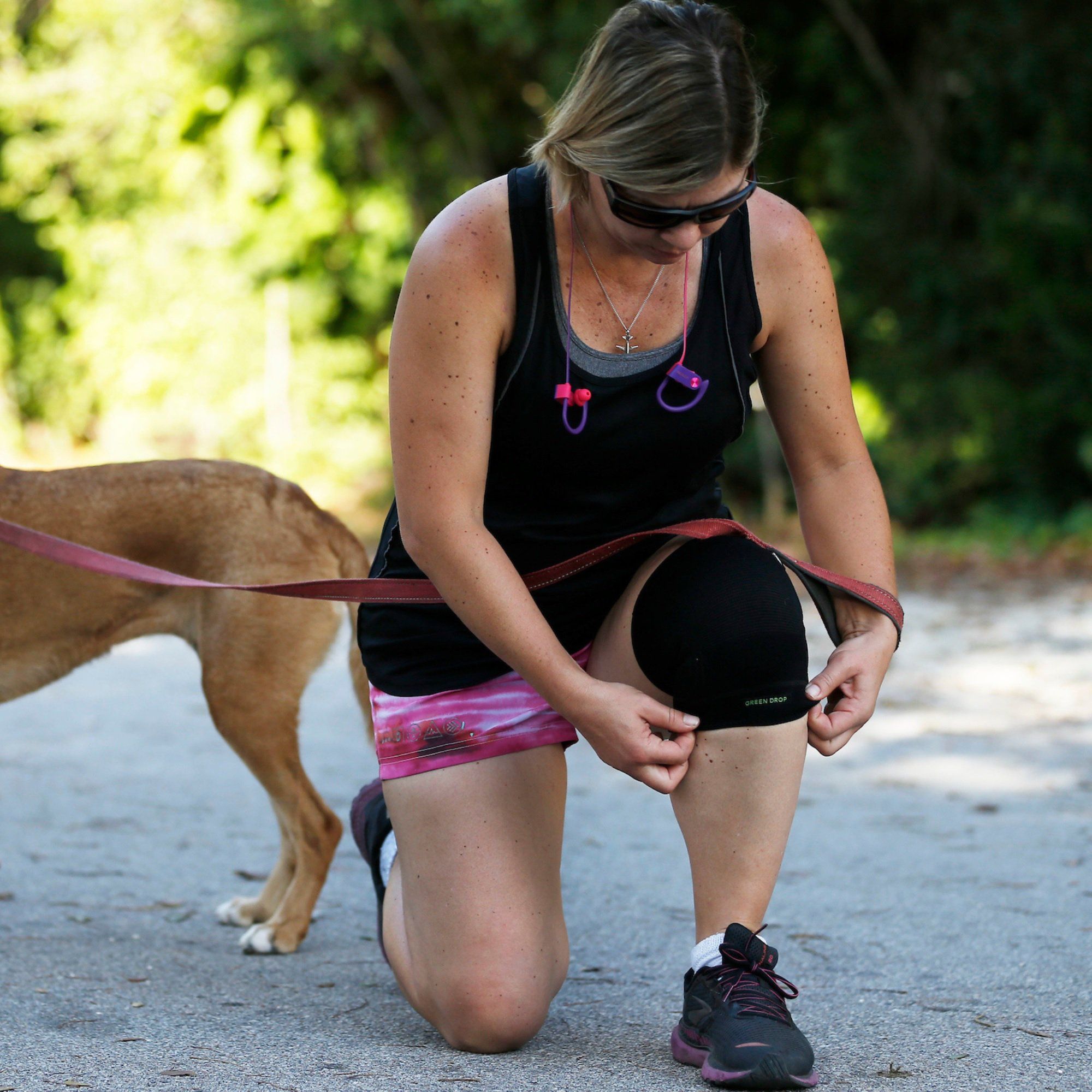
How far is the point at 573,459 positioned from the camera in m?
2.34

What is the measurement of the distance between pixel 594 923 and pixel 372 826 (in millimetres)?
648

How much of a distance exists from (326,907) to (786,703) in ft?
5.84

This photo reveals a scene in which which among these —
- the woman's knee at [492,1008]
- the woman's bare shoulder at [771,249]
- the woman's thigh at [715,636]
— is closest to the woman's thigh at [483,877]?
the woman's knee at [492,1008]

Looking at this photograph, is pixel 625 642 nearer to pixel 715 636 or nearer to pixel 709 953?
pixel 715 636

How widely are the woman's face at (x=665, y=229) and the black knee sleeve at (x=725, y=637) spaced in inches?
21.1

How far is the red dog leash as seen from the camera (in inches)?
93.9

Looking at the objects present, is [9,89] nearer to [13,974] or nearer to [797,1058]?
[13,974]

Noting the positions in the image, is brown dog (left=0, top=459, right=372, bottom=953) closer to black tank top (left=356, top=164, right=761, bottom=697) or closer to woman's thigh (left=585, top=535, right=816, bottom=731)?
black tank top (left=356, top=164, right=761, bottom=697)

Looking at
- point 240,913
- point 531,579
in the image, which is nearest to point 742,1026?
point 531,579

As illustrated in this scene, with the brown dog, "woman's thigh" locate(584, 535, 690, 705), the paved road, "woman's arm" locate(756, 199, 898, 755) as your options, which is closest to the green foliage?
the paved road

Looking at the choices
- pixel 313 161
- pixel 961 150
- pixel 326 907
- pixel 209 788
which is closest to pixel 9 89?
pixel 313 161

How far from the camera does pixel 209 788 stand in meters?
4.73

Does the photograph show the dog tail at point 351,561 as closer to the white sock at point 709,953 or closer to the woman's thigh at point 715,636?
the woman's thigh at point 715,636

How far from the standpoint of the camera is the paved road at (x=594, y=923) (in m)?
2.24
